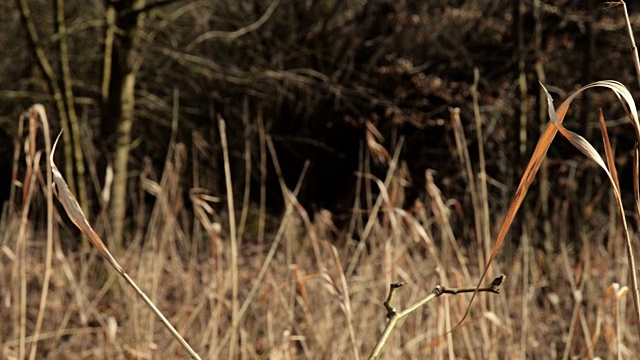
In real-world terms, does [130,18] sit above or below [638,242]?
above

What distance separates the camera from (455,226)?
18.1ft

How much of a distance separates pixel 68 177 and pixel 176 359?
2.07 metres

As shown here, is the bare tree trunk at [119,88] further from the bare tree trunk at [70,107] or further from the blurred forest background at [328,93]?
the bare tree trunk at [70,107]

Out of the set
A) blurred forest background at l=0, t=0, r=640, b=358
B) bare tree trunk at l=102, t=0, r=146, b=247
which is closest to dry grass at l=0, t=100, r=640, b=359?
blurred forest background at l=0, t=0, r=640, b=358

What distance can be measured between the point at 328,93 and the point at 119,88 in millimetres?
1745

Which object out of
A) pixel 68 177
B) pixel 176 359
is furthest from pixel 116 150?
pixel 176 359

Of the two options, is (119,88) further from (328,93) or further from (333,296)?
(333,296)

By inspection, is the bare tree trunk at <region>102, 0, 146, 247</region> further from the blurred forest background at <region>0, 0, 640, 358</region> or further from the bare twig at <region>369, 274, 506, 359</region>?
the bare twig at <region>369, 274, 506, 359</region>

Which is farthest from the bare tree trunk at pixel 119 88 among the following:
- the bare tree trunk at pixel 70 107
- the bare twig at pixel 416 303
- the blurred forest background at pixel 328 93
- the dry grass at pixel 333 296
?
the bare twig at pixel 416 303

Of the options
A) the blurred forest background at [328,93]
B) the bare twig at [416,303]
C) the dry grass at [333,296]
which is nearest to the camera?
the bare twig at [416,303]

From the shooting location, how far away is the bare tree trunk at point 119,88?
4691 millimetres

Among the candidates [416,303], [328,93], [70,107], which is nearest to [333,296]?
[416,303]

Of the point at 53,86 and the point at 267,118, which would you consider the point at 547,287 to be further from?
the point at 267,118

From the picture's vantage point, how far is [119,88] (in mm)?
4785
